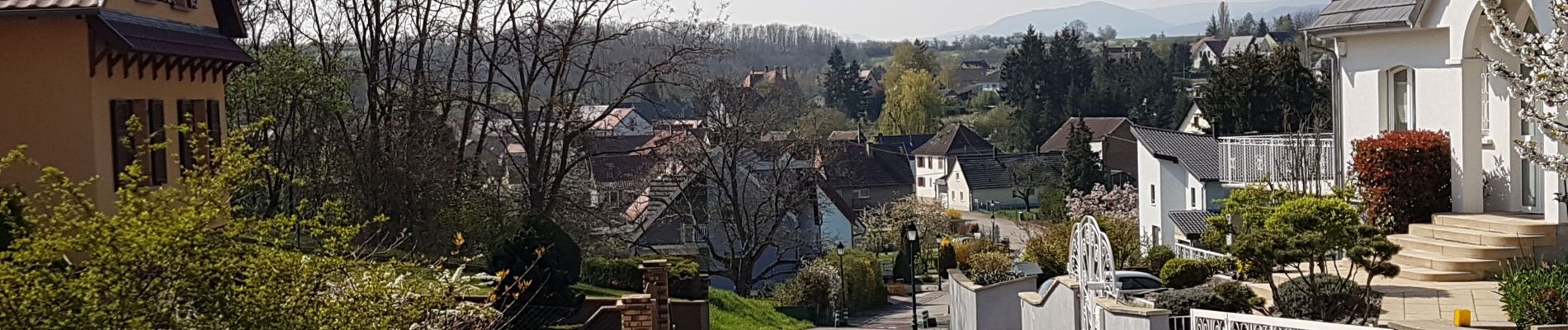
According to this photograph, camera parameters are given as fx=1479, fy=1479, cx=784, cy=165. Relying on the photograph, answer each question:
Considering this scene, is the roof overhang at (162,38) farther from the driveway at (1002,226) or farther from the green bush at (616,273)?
the driveway at (1002,226)

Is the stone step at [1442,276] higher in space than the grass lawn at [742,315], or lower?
higher

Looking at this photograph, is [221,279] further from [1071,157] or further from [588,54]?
[1071,157]

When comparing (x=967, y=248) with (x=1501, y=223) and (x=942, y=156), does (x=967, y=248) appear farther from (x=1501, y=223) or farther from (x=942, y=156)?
(x=942, y=156)

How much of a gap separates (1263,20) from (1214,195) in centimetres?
13883

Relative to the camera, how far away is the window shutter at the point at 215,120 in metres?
20.4

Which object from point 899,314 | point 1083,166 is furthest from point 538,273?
point 1083,166

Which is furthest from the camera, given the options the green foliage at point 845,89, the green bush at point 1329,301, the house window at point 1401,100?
the green foliage at point 845,89

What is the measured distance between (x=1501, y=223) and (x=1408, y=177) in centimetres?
176

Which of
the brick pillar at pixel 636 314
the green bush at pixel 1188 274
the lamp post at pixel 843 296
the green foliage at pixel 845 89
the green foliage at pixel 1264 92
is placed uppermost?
the green foliage at pixel 845 89

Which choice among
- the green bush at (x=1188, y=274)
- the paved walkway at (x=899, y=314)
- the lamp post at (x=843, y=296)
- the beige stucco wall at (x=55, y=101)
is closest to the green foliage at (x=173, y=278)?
the beige stucco wall at (x=55, y=101)

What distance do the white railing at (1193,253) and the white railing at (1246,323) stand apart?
337 inches

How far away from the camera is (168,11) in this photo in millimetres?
18953

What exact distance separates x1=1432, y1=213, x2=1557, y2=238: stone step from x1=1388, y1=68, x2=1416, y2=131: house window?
186 cm

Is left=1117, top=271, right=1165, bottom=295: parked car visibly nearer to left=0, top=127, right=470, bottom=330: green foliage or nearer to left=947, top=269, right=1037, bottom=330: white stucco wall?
left=947, top=269, right=1037, bottom=330: white stucco wall
